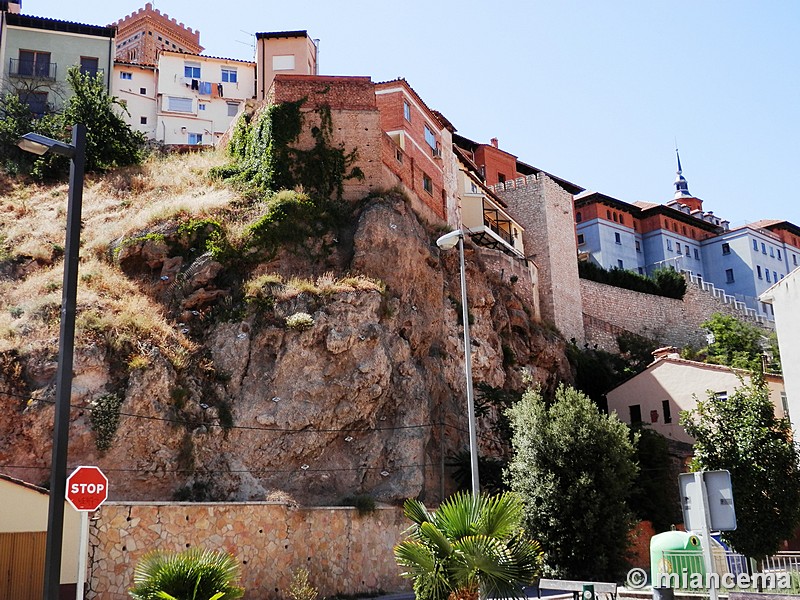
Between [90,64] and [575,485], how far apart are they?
40.2 metres

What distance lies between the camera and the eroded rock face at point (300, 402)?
24.4 metres

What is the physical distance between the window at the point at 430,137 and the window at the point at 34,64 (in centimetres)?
2145

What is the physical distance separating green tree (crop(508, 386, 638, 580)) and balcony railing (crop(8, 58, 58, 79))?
122 ft

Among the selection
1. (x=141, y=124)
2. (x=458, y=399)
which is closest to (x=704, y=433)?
(x=458, y=399)

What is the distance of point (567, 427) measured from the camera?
21.4 m

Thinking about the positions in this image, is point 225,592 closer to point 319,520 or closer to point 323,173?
point 319,520

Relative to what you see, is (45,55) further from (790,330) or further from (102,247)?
(790,330)

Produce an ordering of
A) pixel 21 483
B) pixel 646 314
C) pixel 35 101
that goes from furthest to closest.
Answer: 1. pixel 646 314
2. pixel 35 101
3. pixel 21 483

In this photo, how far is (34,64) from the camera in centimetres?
4684

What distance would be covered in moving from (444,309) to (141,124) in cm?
2641

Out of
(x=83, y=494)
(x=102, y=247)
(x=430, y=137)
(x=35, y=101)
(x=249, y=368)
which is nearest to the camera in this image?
(x=83, y=494)

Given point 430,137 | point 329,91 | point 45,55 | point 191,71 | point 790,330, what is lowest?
point 790,330

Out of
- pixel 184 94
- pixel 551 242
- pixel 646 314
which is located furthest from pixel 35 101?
pixel 646 314

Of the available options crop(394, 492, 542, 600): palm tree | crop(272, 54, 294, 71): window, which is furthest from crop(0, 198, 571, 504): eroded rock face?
crop(272, 54, 294, 71): window
